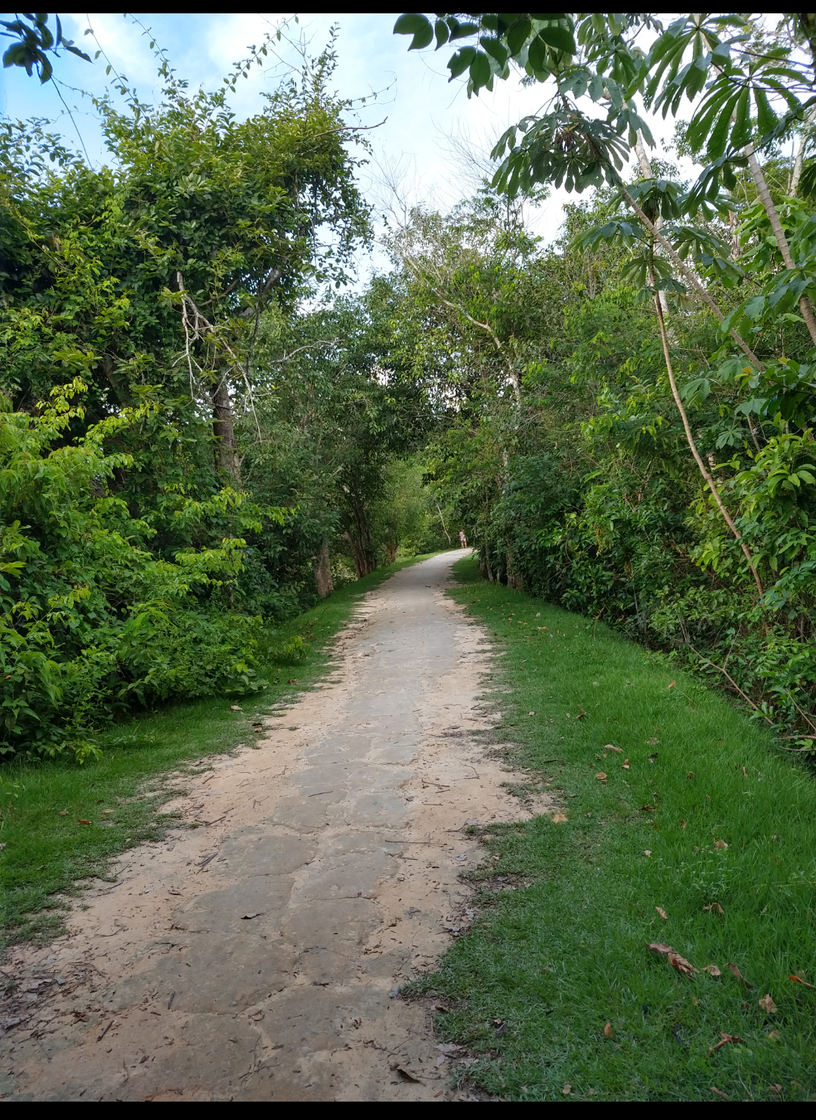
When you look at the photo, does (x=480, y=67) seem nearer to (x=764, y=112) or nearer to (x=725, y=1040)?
(x=764, y=112)

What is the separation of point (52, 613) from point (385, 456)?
56.7 feet

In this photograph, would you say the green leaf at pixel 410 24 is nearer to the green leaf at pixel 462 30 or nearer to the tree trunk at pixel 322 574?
the green leaf at pixel 462 30

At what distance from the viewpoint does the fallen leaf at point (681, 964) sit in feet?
7.95

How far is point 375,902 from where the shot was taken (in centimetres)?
313

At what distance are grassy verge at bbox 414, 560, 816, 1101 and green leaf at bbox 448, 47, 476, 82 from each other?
3019 mm

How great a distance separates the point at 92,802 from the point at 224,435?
24.0 feet

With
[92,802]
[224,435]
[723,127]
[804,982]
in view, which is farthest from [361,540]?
[804,982]

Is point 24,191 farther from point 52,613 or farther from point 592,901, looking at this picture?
point 592,901

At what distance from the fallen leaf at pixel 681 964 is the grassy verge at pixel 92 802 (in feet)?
8.74

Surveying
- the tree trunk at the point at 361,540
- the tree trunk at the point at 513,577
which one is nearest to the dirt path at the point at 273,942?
the tree trunk at the point at 513,577

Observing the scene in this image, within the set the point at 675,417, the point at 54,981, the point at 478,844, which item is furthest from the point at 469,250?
the point at 54,981

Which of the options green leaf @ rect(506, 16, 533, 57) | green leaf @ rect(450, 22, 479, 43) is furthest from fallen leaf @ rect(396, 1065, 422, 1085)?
green leaf @ rect(450, 22, 479, 43)

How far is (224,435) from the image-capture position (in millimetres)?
10781

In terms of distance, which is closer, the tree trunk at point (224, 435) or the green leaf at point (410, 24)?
the green leaf at point (410, 24)
